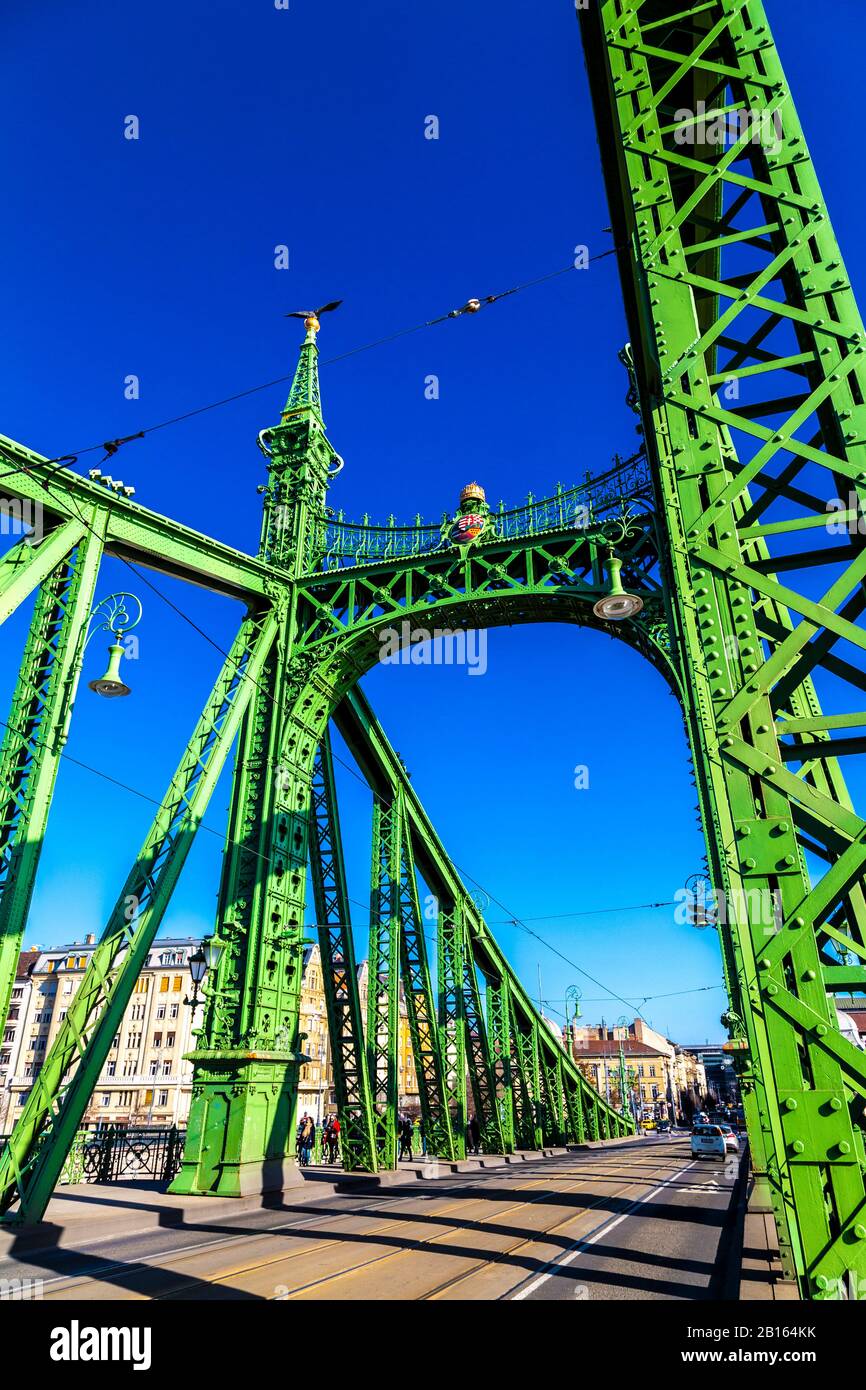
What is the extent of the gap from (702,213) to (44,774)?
10.4 m

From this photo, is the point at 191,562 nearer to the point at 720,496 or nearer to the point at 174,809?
the point at 174,809

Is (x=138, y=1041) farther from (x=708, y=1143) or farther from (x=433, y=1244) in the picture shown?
(x=433, y=1244)

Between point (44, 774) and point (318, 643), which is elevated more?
point (318, 643)

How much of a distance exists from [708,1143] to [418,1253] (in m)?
29.2

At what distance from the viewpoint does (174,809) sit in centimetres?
1402

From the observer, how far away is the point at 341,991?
19.7 meters

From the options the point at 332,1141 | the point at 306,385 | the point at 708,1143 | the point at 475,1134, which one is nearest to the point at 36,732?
the point at 306,385

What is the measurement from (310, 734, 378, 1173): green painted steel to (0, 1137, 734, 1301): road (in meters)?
2.24

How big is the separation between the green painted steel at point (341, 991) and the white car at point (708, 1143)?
69.1ft

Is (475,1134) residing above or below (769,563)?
below

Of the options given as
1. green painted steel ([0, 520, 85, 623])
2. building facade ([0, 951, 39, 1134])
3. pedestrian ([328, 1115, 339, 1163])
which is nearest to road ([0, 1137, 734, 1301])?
green painted steel ([0, 520, 85, 623])

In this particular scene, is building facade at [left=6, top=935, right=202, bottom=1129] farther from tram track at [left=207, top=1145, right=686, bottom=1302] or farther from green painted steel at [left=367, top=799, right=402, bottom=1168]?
tram track at [left=207, top=1145, right=686, bottom=1302]

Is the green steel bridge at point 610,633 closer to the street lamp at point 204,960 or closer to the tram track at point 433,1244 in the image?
→ the street lamp at point 204,960
